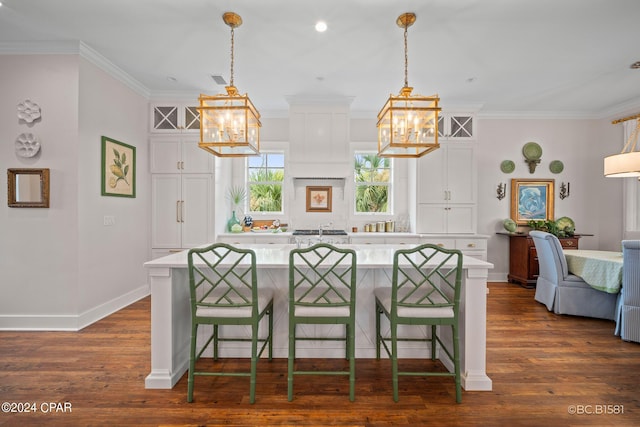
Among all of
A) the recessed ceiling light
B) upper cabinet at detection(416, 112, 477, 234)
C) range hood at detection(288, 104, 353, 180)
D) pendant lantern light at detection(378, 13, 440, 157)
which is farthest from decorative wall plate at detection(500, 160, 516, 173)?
the recessed ceiling light

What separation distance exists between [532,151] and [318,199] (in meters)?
3.71

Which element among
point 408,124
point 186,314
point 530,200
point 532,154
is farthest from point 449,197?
point 186,314

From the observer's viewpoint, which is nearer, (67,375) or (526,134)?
(67,375)

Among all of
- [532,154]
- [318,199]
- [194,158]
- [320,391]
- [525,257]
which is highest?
[532,154]

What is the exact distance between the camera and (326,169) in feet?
15.3

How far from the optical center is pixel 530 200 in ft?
17.4

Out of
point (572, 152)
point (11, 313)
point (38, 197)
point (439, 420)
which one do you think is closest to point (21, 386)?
point (11, 313)

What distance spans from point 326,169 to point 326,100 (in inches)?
40.3

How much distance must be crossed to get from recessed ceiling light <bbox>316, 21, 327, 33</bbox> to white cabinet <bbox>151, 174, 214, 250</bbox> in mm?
2590

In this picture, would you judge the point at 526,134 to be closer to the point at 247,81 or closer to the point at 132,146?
the point at 247,81

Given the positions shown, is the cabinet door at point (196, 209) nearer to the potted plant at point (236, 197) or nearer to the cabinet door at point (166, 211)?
the cabinet door at point (166, 211)

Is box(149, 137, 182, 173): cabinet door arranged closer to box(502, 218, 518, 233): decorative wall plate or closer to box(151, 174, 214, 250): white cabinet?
box(151, 174, 214, 250): white cabinet

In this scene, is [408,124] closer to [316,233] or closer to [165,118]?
[316,233]

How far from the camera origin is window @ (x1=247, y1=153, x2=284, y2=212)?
17.5ft
